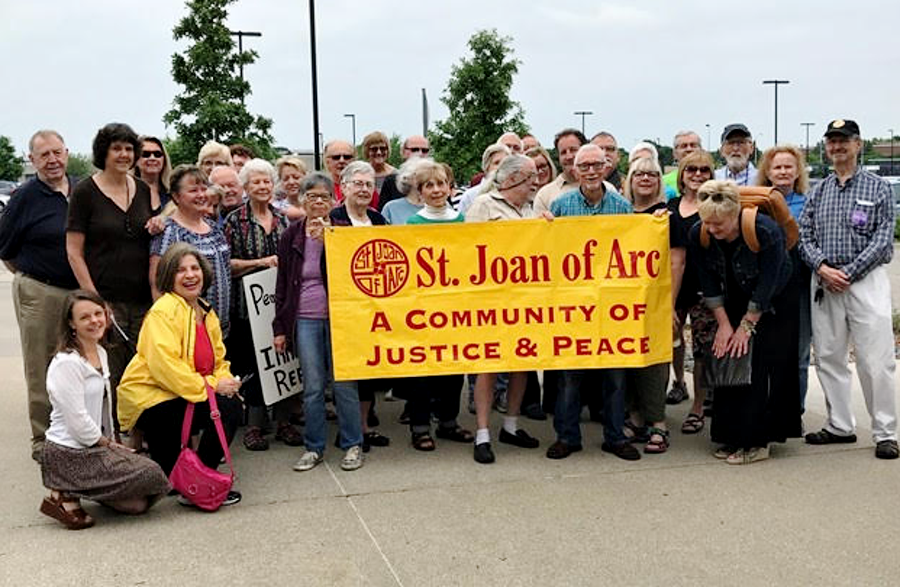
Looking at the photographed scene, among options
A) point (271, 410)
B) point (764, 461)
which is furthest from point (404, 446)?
point (764, 461)

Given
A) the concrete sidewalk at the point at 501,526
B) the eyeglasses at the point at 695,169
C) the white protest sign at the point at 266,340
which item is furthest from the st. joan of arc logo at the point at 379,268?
the eyeglasses at the point at 695,169

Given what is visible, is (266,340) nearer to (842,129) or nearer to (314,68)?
(842,129)

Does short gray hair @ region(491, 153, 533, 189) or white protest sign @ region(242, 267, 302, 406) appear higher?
short gray hair @ region(491, 153, 533, 189)

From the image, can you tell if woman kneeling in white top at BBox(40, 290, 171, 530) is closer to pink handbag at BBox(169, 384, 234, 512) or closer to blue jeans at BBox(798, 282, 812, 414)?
pink handbag at BBox(169, 384, 234, 512)

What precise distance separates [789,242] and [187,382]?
3600 millimetres

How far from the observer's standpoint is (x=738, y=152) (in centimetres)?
694

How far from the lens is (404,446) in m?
5.94

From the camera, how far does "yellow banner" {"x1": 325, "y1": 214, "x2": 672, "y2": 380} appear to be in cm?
554

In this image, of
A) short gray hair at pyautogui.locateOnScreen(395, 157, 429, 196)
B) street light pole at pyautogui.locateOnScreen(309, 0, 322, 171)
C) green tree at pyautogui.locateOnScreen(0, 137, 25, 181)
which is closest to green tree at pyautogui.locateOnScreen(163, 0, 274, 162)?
street light pole at pyautogui.locateOnScreen(309, 0, 322, 171)

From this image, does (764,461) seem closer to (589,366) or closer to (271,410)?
(589,366)

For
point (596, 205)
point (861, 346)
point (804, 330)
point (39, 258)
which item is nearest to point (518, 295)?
point (596, 205)

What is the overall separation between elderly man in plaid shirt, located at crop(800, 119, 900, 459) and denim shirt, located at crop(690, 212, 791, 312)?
0.51 metres

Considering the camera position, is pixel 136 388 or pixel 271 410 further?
pixel 271 410

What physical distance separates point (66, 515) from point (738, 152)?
5.26m
